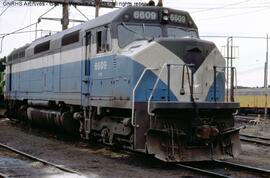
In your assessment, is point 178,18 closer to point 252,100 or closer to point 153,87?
point 153,87

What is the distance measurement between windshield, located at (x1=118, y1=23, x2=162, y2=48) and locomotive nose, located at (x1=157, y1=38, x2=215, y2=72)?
1.06 metres

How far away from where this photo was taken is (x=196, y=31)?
1352cm

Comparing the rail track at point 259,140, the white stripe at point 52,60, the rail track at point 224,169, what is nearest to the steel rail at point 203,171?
the rail track at point 224,169

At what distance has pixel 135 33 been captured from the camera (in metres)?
12.5

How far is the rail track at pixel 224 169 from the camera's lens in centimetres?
1044

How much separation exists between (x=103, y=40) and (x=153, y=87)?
2.40 metres

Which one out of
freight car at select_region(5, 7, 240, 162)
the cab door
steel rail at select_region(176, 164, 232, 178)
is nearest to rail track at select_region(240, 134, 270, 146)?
freight car at select_region(5, 7, 240, 162)

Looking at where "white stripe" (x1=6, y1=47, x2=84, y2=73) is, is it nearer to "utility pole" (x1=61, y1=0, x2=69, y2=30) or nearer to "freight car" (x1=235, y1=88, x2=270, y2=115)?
"utility pole" (x1=61, y1=0, x2=69, y2=30)

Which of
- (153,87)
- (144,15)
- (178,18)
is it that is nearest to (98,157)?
(153,87)

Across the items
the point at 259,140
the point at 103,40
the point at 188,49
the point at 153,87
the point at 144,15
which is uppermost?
the point at 144,15

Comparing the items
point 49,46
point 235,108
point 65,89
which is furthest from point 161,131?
point 49,46

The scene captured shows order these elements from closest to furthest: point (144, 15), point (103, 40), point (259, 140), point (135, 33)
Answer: point (135, 33), point (144, 15), point (103, 40), point (259, 140)

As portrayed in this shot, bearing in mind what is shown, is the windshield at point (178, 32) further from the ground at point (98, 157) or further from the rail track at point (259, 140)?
the rail track at point (259, 140)

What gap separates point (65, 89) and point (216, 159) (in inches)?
254
